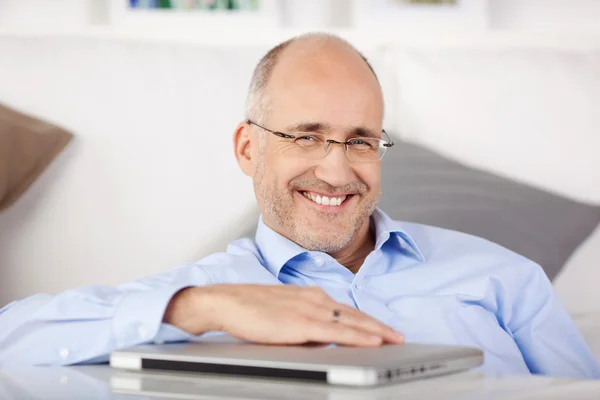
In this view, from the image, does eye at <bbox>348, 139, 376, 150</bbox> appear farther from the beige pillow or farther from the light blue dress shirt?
the beige pillow

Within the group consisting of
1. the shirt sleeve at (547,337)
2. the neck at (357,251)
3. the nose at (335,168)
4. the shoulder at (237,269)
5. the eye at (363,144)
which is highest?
the eye at (363,144)

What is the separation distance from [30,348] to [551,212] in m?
1.18

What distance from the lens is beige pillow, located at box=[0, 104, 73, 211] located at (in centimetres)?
178

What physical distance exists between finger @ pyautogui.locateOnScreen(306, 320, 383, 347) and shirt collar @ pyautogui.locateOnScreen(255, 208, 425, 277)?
20.9 inches

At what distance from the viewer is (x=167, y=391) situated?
→ 809mm

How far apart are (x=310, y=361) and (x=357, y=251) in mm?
827

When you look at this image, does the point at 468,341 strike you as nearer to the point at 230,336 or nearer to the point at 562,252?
the point at 230,336

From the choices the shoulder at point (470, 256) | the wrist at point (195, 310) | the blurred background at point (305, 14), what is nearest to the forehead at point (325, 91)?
the shoulder at point (470, 256)

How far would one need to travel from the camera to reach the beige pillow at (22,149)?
1.78m

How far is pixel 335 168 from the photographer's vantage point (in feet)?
5.07

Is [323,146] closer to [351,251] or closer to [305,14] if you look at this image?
[351,251]

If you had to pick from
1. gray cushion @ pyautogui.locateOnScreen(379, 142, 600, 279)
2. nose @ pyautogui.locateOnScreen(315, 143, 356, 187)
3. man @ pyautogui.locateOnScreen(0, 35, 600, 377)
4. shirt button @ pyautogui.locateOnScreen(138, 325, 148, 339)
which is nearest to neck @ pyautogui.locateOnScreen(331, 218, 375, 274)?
man @ pyautogui.locateOnScreen(0, 35, 600, 377)

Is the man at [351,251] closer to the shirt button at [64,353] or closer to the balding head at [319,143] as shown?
the balding head at [319,143]

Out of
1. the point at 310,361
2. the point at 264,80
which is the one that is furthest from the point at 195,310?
the point at 264,80
